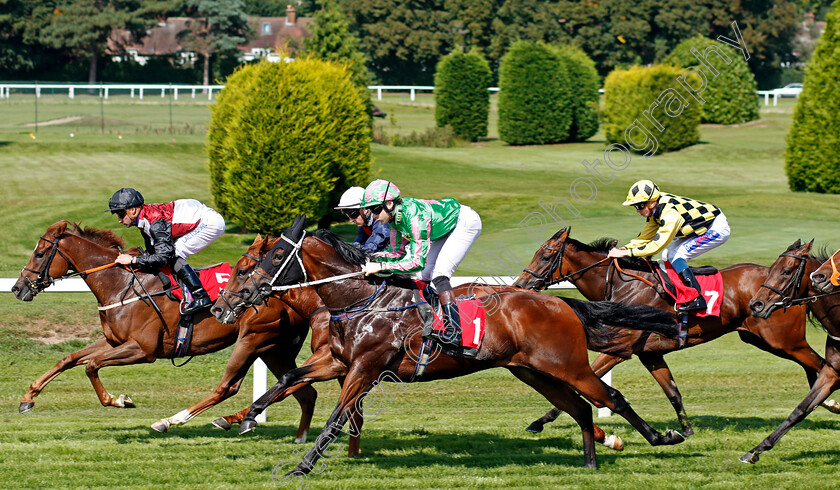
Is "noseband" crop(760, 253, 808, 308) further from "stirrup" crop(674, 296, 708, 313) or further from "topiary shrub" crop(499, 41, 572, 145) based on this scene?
"topiary shrub" crop(499, 41, 572, 145)

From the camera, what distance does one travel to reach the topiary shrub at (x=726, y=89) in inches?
1417

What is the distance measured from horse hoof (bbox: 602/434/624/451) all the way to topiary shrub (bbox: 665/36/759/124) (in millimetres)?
30287

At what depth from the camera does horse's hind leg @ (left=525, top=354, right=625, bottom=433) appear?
762cm

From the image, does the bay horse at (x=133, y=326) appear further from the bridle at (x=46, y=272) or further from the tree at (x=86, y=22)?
the tree at (x=86, y=22)

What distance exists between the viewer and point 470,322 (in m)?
6.20

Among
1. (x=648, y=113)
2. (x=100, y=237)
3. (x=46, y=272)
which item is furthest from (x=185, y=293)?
(x=648, y=113)

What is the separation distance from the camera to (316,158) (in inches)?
672

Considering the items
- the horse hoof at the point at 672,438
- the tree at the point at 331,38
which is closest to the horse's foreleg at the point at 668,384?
the horse hoof at the point at 672,438

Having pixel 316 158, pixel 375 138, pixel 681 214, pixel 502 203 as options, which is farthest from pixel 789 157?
pixel 681 214

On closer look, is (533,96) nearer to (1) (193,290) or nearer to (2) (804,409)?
(1) (193,290)

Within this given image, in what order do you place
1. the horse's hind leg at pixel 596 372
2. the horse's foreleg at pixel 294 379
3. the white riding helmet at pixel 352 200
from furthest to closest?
the horse's hind leg at pixel 596 372
the horse's foreleg at pixel 294 379
the white riding helmet at pixel 352 200

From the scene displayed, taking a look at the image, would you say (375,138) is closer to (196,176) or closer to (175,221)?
(196,176)

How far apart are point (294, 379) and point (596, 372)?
2.63m

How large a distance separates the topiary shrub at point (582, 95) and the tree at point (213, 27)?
25.9 m
